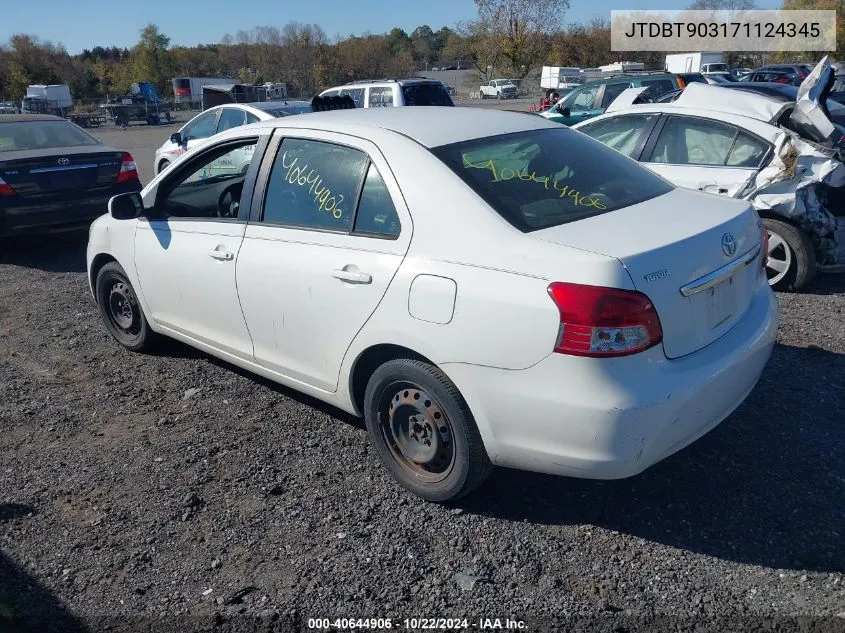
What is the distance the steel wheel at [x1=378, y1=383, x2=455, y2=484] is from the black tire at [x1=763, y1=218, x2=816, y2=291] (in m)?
3.97

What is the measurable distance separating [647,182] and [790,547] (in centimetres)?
184

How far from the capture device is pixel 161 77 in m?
71.8

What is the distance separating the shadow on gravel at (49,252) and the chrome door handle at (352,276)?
5.69m

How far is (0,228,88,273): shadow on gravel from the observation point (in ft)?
27.5

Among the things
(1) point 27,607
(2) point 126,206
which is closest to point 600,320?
(1) point 27,607

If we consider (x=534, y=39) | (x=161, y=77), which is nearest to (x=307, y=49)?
(x=161, y=77)

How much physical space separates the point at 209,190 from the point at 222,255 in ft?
3.64

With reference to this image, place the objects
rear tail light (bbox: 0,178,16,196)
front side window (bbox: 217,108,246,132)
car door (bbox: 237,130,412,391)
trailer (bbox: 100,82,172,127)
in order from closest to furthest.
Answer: car door (bbox: 237,130,412,391), rear tail light (bbox: 0,178,16,196), front side window (bbox: 217,108,246,132), trailer (bbox: 100,82,172,127)

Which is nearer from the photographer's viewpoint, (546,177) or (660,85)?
(546,177)

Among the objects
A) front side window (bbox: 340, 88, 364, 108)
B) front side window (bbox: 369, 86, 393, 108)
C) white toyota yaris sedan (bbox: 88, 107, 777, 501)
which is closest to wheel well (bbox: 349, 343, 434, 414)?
white toyota yaris sedan (bbox: 88, 107, 777, 501)

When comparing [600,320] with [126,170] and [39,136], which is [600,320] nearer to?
[126,170]

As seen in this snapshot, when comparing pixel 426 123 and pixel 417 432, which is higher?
pixel 426 123

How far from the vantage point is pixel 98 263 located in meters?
5.44

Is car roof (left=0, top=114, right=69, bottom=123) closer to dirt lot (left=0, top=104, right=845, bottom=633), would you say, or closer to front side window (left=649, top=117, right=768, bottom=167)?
dirt lot (left=0, top=104, right=845, bottom=633)
